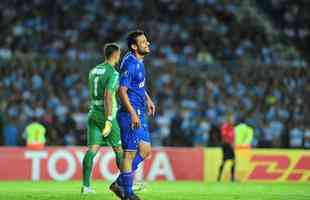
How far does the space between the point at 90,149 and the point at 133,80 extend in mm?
2342

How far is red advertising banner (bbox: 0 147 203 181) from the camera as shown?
23.9 metres

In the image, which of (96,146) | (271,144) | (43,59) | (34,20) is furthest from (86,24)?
(96,146)

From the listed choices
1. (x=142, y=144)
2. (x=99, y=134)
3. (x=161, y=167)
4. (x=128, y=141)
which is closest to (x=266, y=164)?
(x=161, y=167)

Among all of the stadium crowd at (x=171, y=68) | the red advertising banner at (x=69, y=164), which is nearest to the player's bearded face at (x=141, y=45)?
the red advertising banner at (x=69, y=164)

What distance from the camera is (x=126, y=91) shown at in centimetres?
1331

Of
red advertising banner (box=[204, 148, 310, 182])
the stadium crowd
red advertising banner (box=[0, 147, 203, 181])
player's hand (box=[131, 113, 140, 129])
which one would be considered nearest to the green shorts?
player's hand (box=[131, 113, 140, 129])

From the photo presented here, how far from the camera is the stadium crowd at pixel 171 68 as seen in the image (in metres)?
27.4

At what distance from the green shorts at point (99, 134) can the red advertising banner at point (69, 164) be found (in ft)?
26.7

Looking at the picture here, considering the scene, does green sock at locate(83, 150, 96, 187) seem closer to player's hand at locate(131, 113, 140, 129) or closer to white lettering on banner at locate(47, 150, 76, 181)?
player's hand at locate(131, 113, 140, 129)

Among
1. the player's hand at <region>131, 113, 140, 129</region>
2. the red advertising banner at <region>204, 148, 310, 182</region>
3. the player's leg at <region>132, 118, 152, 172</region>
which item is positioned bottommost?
the red advertising banner at <region>204, 148, 310, 182</region>

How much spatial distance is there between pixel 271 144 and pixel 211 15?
24.1ft

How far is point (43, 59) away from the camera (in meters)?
27.7

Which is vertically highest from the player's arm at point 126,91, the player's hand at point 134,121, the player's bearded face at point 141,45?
the player's bearded face at point 141,45

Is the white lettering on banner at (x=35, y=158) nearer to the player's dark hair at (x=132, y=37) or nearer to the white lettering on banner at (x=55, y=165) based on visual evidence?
the white lettering on banner at (x=55, y=165)
